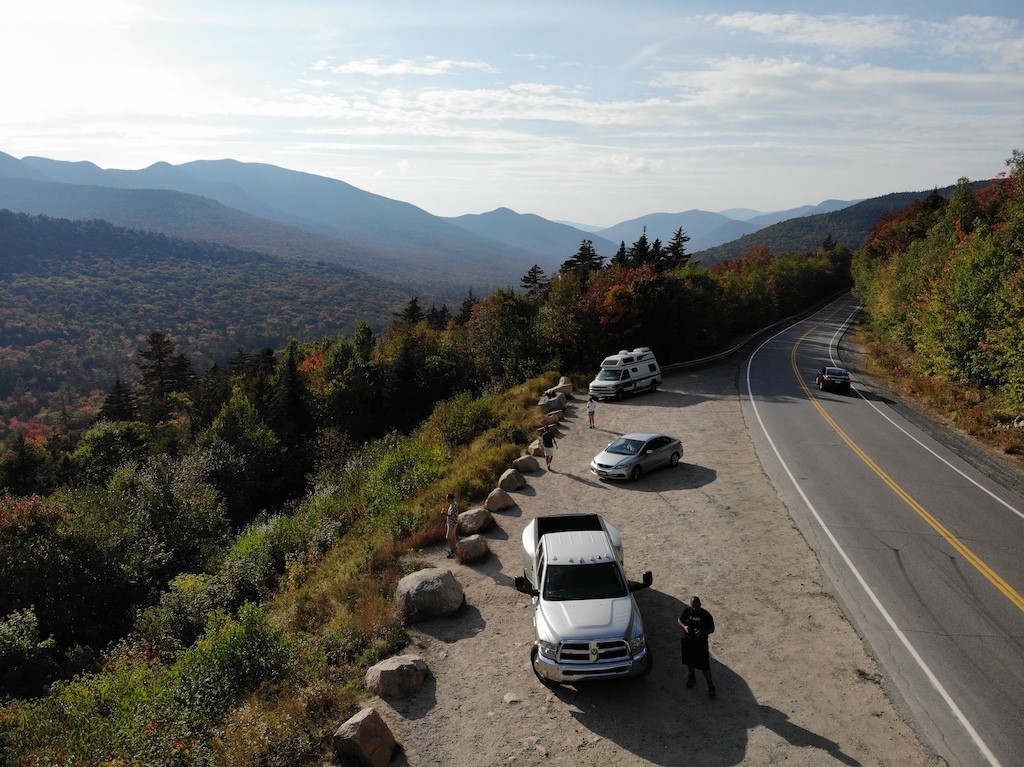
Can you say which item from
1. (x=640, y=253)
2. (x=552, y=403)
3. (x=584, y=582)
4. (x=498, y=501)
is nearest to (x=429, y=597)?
(x=584, y=582)

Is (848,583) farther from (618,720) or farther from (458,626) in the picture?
(458,626)

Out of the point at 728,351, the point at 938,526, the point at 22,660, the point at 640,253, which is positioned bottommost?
the point at 22,660

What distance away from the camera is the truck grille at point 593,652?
9.52 meters

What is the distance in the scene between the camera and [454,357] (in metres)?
45.6

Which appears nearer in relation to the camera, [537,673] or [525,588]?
[537,673]

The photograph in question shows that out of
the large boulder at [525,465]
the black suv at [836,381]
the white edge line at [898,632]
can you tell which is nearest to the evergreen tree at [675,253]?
the black suv at [836,381]

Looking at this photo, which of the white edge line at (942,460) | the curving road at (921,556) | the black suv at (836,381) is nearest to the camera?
the curving road at (921,556)

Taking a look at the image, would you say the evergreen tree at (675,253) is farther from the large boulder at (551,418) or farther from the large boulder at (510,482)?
the large boulder at (510,482)

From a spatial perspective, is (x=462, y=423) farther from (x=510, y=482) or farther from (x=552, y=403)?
(x=510, y=482)

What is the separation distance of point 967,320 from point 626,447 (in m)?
19.4

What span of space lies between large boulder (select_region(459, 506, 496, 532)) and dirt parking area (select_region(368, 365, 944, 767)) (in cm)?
38

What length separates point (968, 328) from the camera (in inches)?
1104

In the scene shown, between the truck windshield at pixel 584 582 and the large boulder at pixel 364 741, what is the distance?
3.53 m

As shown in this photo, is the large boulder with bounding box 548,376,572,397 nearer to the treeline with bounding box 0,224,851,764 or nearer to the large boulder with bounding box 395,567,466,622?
the treeline with bounding box 0,224,851,764
